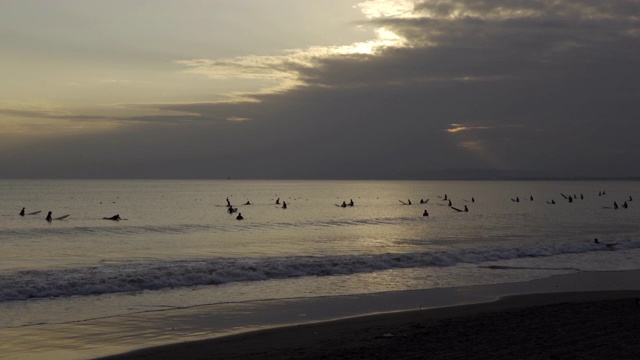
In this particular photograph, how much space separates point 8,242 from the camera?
126 feet

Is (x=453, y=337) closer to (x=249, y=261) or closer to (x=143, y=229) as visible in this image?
(x=249, y=261)

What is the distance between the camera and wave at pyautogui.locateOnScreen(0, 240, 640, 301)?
1980 cm

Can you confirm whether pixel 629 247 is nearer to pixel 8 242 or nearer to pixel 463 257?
pixel 463 257

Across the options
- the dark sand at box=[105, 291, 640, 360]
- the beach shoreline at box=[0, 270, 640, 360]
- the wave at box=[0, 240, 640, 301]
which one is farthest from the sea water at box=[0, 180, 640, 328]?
the dark sand at box=[105, 291, 640, 360]

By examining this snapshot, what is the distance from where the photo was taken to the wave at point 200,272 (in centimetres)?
1980

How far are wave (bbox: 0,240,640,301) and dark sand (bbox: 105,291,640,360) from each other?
333 inches

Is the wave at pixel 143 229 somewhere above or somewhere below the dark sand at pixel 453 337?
below

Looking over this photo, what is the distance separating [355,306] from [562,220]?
51778 millimetres

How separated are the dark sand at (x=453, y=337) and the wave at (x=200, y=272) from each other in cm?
846

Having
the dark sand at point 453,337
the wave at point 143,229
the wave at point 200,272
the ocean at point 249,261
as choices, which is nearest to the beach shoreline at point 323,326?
the dark sand at point 453,337

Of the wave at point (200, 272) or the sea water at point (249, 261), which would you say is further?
the wave at point (200, 272)

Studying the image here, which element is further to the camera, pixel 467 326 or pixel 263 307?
pixel 263 307

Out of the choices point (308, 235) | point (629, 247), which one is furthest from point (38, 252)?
point (629, 247)

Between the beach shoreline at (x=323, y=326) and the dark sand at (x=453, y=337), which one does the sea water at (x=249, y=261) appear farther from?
the dark sand at (x=453, y=337)
